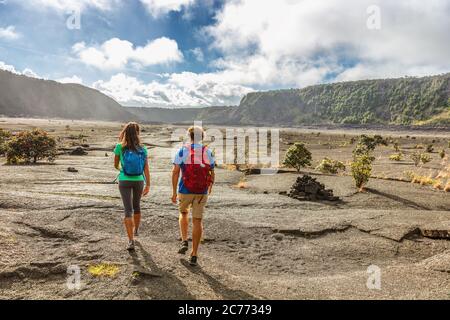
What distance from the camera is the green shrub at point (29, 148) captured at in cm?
2302

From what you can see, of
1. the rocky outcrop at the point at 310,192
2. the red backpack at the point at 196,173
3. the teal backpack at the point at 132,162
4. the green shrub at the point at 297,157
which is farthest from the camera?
the green shrub at the point at 297,157

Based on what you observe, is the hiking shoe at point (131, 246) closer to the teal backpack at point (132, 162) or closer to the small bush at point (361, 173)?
the teal backpack at point (132, 162)

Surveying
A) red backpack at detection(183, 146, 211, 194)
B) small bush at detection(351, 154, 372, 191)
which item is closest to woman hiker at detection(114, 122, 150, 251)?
red backpack at detection(183, 146, 211, 194)

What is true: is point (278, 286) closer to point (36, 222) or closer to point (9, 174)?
point (36, 222)

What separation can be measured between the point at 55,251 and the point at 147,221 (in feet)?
10.4

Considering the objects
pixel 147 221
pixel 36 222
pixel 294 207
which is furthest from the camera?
pixel 294 207

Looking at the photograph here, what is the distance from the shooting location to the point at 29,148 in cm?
2367

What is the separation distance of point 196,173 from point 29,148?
21.2 metres

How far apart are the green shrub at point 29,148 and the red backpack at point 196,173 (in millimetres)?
20469

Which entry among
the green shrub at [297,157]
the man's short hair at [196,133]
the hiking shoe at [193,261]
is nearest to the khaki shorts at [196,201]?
the hiking shoe at [193,261]

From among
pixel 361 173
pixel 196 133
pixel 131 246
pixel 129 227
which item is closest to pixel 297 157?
pixel 361 173

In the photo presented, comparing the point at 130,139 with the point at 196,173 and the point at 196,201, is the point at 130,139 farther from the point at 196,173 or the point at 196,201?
the point at 196,201

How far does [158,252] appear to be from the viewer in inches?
258
